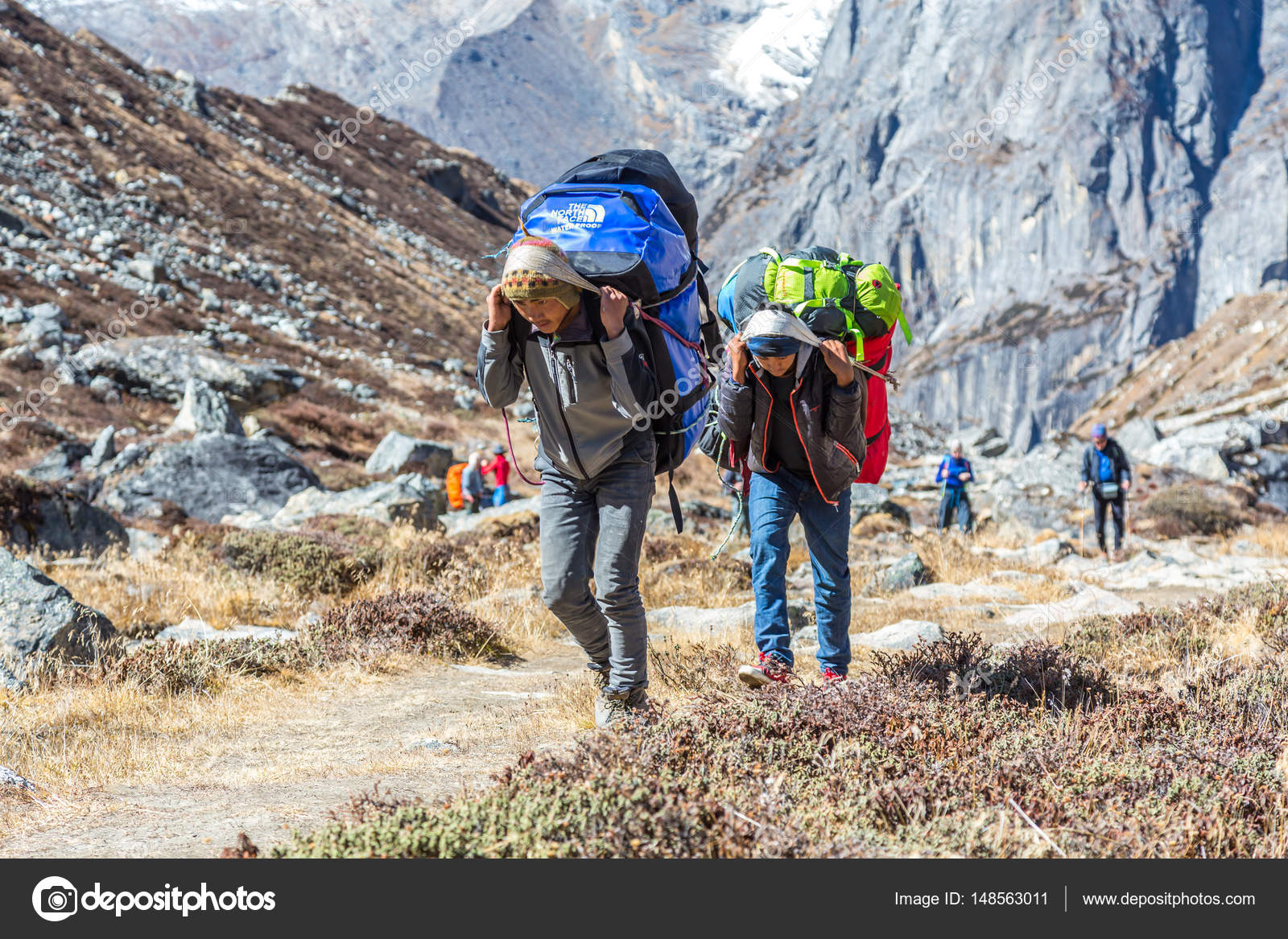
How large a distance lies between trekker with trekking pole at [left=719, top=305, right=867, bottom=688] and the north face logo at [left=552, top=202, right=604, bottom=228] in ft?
2.53

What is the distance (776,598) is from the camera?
14.7 feet

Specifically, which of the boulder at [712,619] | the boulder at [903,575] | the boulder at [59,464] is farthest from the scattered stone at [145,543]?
the boulder at [903,575]

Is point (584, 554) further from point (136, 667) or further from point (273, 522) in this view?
point (273, 522)

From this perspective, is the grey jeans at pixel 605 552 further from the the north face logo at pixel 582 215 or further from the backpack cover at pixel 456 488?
the backpack cover at pixel 456 488

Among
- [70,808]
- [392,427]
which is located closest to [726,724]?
[70,808]

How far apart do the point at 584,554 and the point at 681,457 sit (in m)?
0.56

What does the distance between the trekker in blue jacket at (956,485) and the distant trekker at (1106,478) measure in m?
1.65

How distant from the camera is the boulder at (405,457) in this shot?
1966 centimetres

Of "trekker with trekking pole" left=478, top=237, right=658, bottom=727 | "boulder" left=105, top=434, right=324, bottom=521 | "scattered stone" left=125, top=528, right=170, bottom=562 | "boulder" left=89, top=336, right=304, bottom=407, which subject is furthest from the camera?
"boulder" left=89, top=336, right=304, bottom=407

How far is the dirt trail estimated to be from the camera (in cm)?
300

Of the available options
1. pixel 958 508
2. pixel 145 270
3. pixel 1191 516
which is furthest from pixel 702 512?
pixel 145 270

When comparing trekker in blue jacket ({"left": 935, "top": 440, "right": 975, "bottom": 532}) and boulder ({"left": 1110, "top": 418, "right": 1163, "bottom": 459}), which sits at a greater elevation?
boulder ({"left": 1110, "top": 418, "right": 1163, "bottom": 459})

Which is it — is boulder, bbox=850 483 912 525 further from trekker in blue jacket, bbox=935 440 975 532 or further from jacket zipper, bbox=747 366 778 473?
jacket zipper, bbox=747 366 778 473
